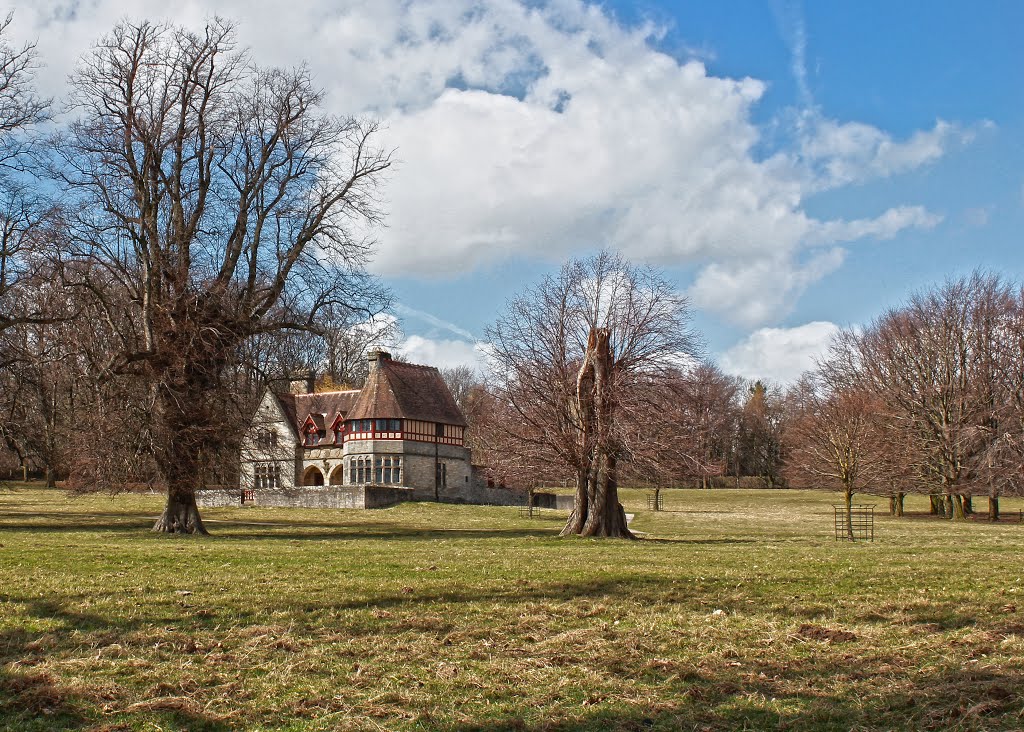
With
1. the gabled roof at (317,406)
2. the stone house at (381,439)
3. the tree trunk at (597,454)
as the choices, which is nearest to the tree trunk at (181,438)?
the tree trunk at (597,454)

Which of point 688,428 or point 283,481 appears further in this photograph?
point 283,481

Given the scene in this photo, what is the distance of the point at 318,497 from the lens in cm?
5175

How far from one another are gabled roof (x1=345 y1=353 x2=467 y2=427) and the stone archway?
6889 millimetres

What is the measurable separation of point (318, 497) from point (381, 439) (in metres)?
11.1

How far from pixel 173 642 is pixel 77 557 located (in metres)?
8.93

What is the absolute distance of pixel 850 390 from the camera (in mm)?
60594

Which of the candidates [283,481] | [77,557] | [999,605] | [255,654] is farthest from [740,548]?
[283,481]

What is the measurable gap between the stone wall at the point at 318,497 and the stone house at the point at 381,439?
4159mm

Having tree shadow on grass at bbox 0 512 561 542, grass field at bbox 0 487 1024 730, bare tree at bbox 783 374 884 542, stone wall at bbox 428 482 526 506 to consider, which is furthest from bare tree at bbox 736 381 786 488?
grass field at bbox 0 487 1024 730

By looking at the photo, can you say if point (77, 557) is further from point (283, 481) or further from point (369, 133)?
point (283, 481)

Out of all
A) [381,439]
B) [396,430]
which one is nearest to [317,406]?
[381,439]

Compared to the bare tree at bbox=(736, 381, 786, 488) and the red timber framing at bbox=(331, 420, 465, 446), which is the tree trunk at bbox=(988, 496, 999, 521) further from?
the bare tree at bbox=(736, 381, 786, 488)

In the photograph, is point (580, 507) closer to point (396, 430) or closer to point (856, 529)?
point (856, 529)

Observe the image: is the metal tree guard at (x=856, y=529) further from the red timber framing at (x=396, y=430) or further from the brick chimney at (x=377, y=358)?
the brick chimney at (x=377, y=358)
